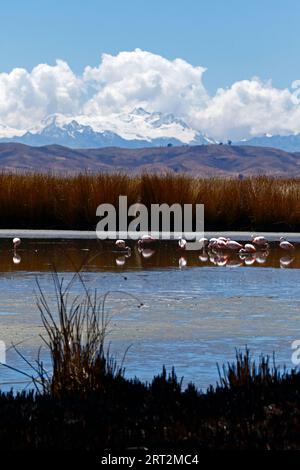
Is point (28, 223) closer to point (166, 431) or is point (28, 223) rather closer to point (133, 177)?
point (133, 177)

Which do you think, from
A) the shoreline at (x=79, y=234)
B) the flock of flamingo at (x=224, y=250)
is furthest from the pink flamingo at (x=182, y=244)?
the shoreline at (x=79, y=234)

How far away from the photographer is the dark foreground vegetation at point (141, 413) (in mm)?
4426

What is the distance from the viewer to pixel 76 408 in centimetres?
489

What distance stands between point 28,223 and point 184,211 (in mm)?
2623

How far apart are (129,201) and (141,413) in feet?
45.8

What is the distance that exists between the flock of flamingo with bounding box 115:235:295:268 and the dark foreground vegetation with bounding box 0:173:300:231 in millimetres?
3298

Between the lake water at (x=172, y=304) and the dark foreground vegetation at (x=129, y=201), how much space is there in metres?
4.04

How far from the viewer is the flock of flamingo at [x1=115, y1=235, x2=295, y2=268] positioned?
13.1 meters

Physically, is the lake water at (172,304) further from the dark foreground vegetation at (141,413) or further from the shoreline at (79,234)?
the shoreline at (79,234)

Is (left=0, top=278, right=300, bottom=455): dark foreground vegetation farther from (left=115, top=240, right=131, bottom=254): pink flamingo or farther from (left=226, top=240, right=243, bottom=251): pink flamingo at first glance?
(left=226, top=240, right=243, bottom=251): pink flamingo

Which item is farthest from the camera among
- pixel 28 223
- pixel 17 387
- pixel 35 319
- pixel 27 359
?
pixel 28 223

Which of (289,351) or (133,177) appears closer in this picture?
(289,351)

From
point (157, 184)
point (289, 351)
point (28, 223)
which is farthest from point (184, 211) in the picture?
point (289, 351)
